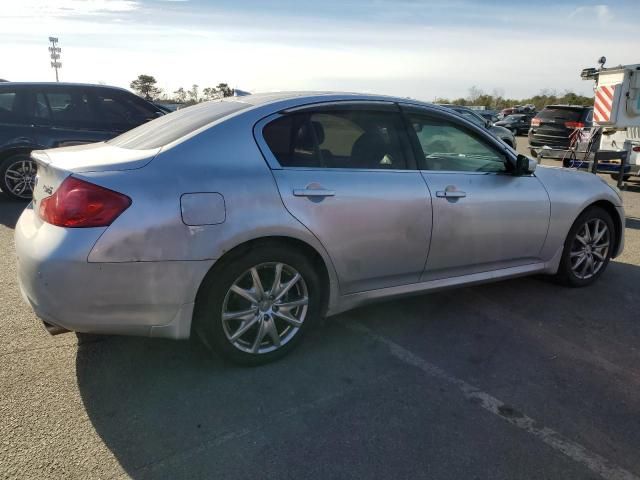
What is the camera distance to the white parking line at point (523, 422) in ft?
7.80

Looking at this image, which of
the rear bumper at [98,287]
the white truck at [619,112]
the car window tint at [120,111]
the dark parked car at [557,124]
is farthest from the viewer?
the dark parked car at [557,124]

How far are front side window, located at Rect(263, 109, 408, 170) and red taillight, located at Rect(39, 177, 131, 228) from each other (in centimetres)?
94

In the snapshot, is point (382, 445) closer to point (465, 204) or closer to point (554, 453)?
point (554, 453)

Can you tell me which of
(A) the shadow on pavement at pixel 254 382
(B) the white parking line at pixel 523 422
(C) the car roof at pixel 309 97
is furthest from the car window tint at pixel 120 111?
(B) the white parking line at pixel 523 422

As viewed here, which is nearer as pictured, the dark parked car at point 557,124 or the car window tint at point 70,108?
the car window tint at point 70,108

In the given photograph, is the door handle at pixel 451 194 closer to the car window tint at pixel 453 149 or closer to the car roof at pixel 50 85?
the car window tint at pixel 453 149

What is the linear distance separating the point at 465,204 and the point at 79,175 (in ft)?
8.04

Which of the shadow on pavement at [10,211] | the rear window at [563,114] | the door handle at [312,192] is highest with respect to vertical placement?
the rear window at [563,114]

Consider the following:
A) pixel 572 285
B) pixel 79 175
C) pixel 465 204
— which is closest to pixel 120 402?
pixel 79 175

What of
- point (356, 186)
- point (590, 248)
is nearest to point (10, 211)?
point (356, 186)

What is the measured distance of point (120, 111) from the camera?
26.2 feet

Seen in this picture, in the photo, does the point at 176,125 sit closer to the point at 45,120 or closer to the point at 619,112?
the point at 45,120

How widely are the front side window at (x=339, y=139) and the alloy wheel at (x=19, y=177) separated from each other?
19.2 ft

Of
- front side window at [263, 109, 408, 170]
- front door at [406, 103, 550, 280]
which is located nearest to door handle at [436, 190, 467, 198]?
front door at [406, 103, 550, 280]
